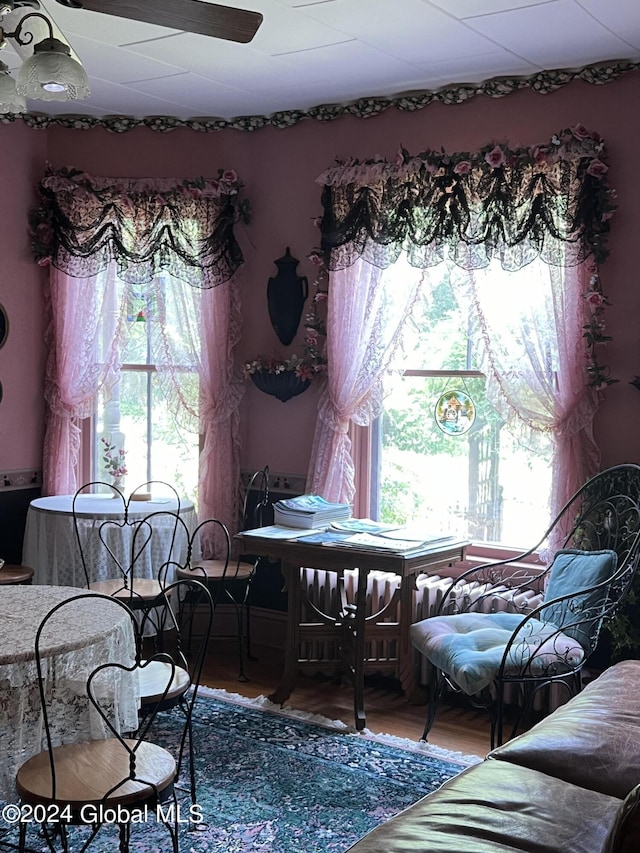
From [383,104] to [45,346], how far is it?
242 cm

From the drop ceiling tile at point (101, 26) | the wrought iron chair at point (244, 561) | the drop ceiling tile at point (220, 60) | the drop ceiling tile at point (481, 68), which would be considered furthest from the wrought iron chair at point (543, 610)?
the drop ceiling tile at point (101, 26)

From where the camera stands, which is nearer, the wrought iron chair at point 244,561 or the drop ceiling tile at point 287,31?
the drop ceiling tile at point 287,31

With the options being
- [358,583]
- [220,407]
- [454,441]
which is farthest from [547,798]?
[220,407]

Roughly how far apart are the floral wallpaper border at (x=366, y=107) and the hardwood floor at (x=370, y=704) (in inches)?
114

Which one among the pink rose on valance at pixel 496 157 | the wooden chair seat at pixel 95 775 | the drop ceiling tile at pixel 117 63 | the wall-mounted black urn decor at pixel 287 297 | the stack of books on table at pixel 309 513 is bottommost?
the wooden chair seat at pixel 95 775

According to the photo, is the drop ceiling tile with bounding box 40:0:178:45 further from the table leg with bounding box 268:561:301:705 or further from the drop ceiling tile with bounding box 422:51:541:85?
the table leg with bounding box 268:561:301:705

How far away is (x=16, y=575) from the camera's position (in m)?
5.07

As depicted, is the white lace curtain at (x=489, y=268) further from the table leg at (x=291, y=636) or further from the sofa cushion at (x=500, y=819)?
the sofa cushion at (x=500, y=819)

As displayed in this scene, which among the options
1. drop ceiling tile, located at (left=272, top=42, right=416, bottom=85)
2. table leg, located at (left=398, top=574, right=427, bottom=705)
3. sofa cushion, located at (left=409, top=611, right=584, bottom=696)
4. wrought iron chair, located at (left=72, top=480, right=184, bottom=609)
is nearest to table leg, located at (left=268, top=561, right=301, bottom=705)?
table leg, located at (left=398, top=574, right=427, bottom=705)

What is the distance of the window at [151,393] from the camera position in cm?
557

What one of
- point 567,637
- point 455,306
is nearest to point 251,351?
point 455,306

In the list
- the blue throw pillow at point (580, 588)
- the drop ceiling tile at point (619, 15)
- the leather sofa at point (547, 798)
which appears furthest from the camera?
the blue throw pillow at point (580, 588)

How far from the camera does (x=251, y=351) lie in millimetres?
5559

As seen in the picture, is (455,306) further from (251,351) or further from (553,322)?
(251,351)
